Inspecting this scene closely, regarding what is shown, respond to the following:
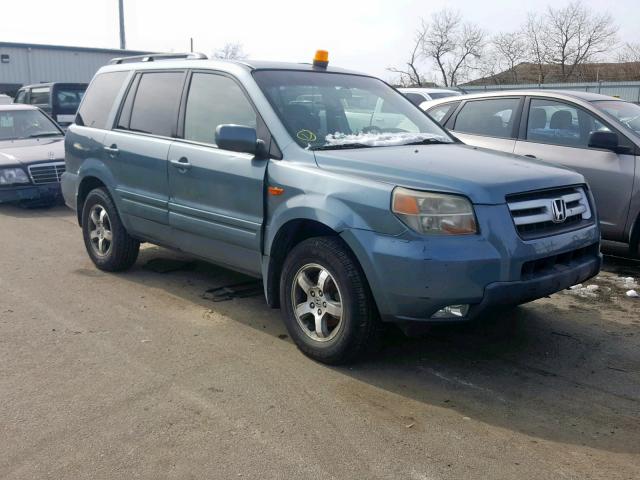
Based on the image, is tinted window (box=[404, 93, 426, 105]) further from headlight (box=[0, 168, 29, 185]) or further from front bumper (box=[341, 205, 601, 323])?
front bumper (box=[341, 205, 601, 323])

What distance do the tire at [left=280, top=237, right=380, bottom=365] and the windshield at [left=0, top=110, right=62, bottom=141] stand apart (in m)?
8.63

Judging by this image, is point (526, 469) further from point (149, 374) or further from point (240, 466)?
point (149, 374)

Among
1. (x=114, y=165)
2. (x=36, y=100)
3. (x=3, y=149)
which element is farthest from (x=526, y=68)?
(x=114, y=165)

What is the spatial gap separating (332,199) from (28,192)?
7.41 metres

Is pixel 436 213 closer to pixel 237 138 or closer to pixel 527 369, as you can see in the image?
pixel 527 369

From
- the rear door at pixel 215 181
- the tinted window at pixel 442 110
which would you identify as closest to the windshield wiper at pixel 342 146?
the rear door at pixel 215 181

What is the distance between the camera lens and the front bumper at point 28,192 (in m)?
10.1

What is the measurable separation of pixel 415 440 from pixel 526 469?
1.75 ft

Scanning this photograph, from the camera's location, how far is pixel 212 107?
5.28 m

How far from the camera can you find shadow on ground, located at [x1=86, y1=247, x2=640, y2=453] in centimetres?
365

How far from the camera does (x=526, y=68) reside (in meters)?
49.6

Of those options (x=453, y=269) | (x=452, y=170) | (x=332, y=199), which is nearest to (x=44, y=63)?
(x=332, y=199)

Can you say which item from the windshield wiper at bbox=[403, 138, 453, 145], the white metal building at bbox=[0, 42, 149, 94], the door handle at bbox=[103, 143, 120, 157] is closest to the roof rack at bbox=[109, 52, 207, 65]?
the door handle at bbox=[103, 143, 120, 157]

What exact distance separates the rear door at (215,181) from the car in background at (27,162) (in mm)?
5635
